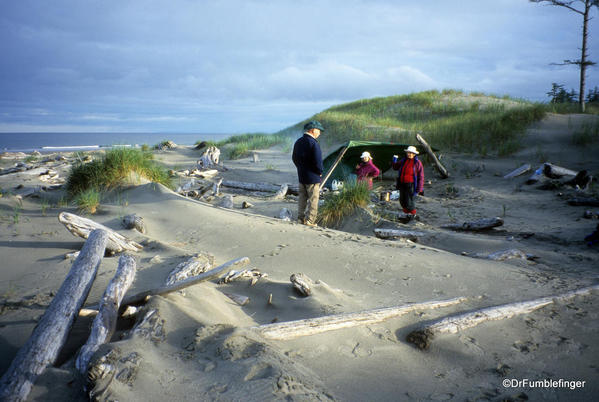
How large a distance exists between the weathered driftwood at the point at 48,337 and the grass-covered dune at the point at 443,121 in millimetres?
13611

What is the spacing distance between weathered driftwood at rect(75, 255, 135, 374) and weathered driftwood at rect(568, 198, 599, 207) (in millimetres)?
9430

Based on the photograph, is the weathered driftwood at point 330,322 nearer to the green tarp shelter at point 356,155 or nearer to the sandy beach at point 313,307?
the sandy beach at point 313,307

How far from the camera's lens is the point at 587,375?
2426 mm

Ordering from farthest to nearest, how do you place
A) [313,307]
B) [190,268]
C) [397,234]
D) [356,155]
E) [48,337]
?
[356,155] → [397,234] → [190,268] → [313,307] → [48,337]

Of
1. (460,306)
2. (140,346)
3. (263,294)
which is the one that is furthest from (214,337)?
(460,306)

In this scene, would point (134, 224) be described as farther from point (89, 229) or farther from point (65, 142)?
point (65, 142)

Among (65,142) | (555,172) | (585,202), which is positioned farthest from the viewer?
(65,142)

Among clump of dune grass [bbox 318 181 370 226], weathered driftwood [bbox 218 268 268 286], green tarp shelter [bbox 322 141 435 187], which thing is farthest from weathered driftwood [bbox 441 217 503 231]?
weathered driftwood [bbox 218 268 268 286]

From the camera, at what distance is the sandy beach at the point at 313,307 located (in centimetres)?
205

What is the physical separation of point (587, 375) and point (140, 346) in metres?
3.10

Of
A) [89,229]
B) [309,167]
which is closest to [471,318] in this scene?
[309,167]

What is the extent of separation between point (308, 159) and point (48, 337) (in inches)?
192

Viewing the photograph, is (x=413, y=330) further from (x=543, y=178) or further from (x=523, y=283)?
(x=543, y=178)

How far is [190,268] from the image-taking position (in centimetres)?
351
